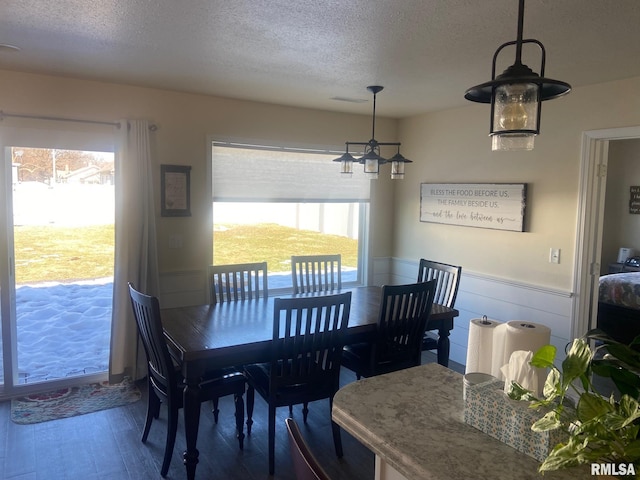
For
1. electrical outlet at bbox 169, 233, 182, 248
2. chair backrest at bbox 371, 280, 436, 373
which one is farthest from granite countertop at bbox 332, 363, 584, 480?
electrical outlet at bbox 169, 233, 182, 248

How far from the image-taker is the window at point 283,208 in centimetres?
437

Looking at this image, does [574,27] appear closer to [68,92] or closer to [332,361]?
[332,361]

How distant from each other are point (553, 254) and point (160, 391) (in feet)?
10.2

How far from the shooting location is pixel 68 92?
355 centimetres

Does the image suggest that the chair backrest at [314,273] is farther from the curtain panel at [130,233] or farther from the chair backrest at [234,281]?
the curtain panel at [130,233]

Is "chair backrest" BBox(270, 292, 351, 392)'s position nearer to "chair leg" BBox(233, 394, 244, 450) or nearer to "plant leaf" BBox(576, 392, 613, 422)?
"chair leg" BBox(233, 394, 244, 450)

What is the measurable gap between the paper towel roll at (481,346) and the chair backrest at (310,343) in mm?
1201

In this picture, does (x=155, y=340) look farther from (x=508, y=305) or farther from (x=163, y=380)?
(x=508, y=305)

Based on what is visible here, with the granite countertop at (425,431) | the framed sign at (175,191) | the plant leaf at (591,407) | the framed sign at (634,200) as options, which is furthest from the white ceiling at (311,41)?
the framed sign at (634,200)

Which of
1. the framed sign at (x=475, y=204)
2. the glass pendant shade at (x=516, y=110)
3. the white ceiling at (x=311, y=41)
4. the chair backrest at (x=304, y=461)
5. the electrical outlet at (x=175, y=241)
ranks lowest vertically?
the chair backrest at (x=304, y=461)

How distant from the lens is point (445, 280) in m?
3.93

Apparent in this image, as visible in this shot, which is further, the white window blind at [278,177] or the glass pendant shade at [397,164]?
the white window blind at [278,177]

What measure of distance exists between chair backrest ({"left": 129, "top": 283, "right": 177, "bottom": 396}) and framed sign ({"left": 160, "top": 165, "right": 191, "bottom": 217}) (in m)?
1.35

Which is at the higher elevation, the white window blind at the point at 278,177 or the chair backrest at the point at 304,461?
the white window blind at the point at 278,177
